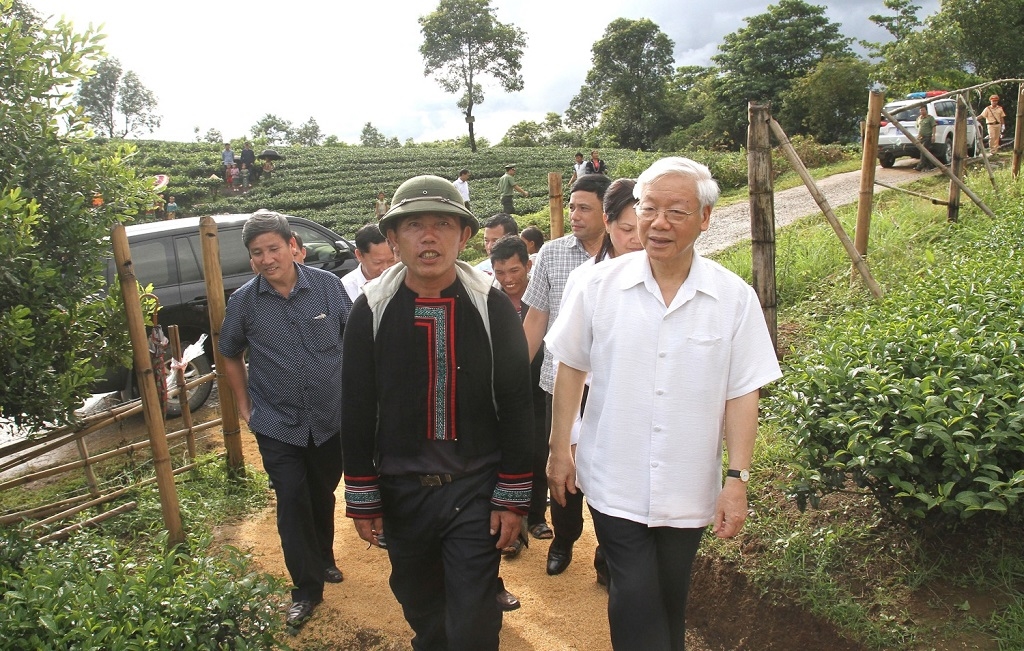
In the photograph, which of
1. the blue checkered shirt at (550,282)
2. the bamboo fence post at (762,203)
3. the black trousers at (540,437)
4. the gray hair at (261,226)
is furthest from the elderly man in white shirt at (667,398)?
the bamboo fence post at (762,203)

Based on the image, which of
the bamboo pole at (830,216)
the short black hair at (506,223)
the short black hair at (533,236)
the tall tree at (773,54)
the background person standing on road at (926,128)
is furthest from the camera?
the tall tree at (773,54)

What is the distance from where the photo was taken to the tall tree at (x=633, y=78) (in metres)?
49.3

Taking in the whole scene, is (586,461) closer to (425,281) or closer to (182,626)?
(425,281)

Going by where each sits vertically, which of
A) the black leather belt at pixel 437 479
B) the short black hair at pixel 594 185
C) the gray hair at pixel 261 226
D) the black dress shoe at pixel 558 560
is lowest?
the black dress shoe at pixel 558 560

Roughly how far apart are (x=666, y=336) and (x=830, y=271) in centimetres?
559

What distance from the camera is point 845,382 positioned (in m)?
3.37

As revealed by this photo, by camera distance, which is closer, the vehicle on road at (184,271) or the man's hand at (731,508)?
the man's hand at (731,508)

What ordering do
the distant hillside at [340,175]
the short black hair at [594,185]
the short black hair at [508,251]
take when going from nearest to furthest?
1. the short black hair at [594,185]
2. the short black hair at [508,251]
3. the distant hillside at [340,175]

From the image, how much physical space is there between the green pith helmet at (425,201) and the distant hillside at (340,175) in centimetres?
2325

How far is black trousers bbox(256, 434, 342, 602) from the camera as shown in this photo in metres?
3.67

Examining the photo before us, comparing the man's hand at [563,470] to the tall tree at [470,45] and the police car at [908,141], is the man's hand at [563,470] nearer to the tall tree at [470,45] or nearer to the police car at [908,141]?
the police car at [908,141]

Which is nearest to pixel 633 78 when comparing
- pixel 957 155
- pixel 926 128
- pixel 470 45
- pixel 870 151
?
pixel 470 45

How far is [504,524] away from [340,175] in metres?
35.7

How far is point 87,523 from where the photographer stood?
4.54 metres
